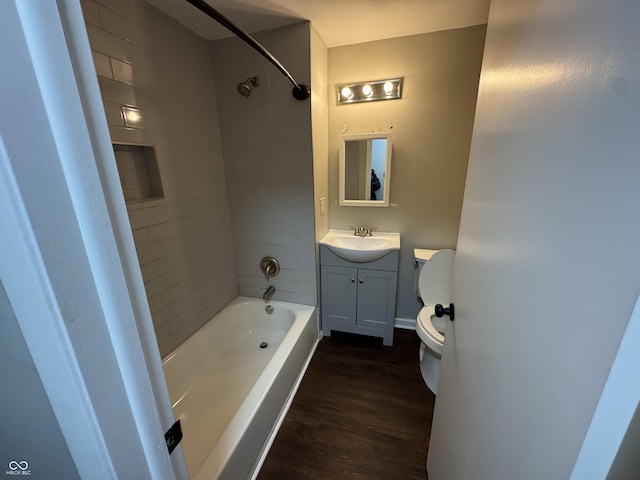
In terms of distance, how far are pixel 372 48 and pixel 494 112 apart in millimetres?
1619

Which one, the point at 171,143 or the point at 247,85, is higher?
the point at 247,85

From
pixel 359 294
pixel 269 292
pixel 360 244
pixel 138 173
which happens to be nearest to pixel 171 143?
pixel 138 173

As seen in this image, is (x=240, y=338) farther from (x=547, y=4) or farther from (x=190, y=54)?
(x=547, y=4)

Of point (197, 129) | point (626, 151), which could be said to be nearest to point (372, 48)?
point (197, 129)

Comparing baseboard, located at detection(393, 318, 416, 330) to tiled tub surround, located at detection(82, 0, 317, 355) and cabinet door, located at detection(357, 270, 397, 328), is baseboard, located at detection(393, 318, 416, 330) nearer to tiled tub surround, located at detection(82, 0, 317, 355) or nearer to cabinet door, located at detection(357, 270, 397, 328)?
cabinet door, located at detection(357, 270, 397, 328)

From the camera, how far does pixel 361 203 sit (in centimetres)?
217

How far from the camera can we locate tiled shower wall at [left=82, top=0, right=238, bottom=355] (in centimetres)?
120

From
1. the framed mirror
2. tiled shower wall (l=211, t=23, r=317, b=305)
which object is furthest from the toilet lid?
tiled shower wall (l=211, t=23, r=317, b=305)

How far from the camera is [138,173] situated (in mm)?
1376

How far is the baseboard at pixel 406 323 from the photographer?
232cm

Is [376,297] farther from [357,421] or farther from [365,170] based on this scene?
[365,170]

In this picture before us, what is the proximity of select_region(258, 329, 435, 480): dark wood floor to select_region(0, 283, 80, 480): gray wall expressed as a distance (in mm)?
1108

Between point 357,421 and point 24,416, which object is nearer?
point 24,416

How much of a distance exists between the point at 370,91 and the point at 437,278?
1531 mm
